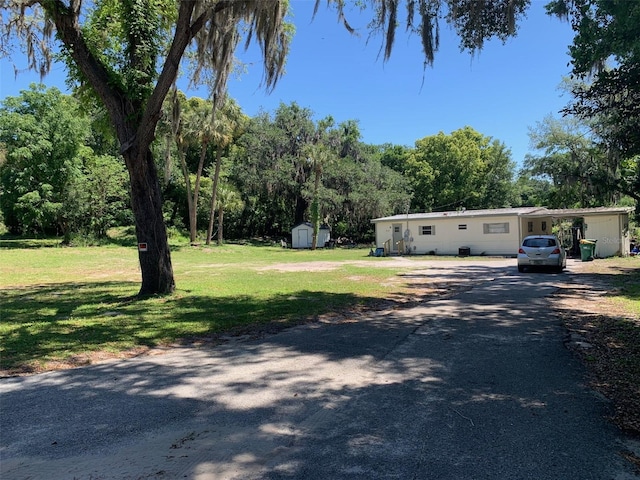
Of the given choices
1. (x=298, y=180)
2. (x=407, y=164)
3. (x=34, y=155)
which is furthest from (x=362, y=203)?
(x=34, y=155)

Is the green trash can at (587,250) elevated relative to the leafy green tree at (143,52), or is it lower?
lower

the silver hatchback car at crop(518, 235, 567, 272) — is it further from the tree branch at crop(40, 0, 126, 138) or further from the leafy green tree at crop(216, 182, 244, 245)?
the leafy green tree at crop(216, 182, 244, 245)

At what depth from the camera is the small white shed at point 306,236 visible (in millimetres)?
38812

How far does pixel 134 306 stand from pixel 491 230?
77.2 ft

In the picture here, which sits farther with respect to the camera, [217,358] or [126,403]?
[217,358]

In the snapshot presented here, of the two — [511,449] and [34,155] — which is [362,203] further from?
[511,449]

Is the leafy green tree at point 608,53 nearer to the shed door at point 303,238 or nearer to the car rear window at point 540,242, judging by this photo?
the car rear window at point 540,242

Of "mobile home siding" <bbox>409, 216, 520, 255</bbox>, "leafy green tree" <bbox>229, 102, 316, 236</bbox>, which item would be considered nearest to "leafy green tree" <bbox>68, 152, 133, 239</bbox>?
"leafy green tree" <bbox>229, 102, 316, 236</bbox>

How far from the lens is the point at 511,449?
3.01 m

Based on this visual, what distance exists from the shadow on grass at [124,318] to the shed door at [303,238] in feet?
89.9

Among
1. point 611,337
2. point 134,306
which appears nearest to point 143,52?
point 134,306

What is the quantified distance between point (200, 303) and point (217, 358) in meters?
4.46

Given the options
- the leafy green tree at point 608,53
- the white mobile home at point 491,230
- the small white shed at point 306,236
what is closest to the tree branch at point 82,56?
the leafy green tree at point 608,53

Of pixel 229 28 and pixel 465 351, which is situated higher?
pixel 229 28
